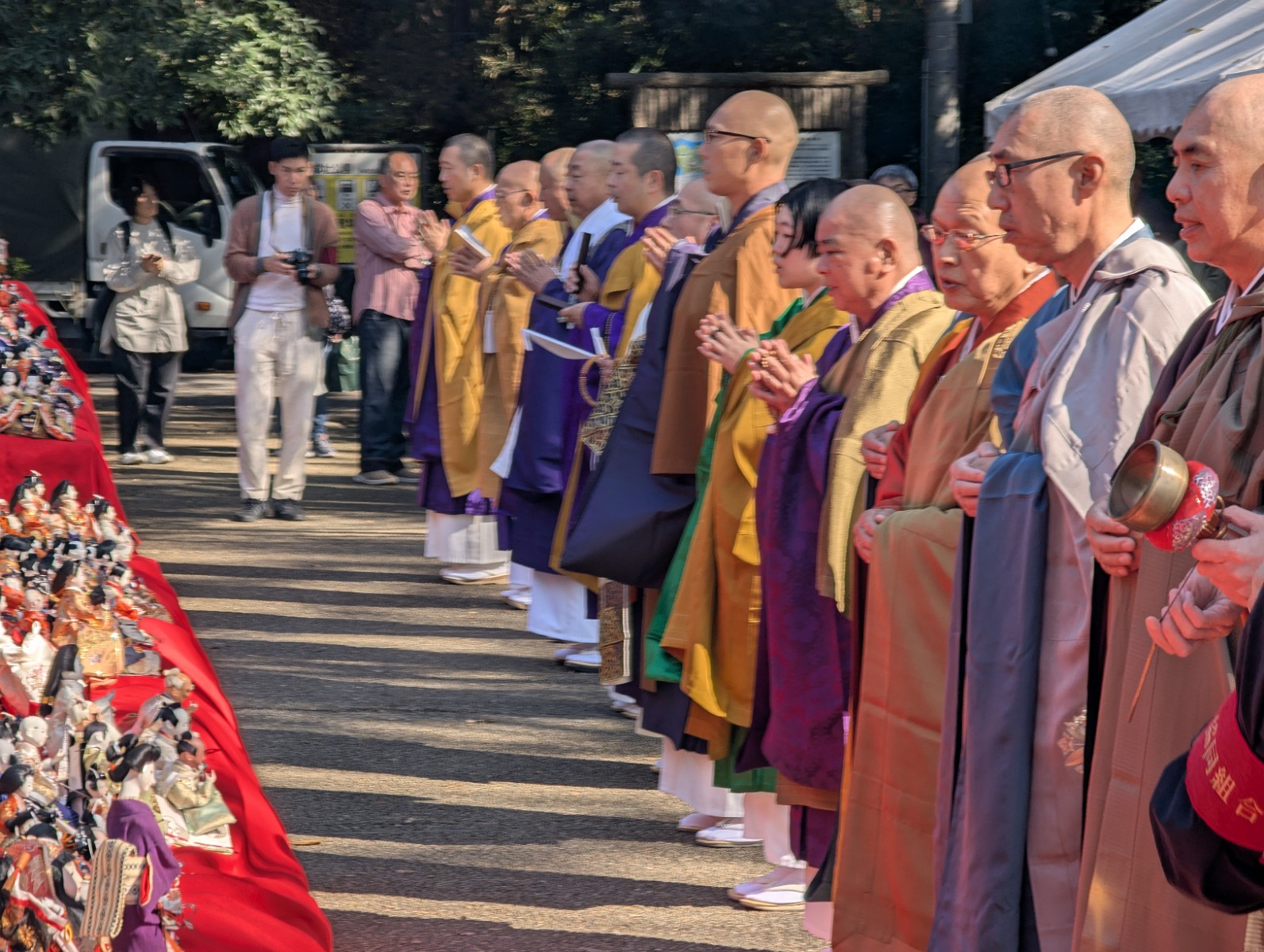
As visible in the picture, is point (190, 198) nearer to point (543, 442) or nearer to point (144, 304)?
point (144, 304)

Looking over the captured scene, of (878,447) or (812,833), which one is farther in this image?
(812,833)

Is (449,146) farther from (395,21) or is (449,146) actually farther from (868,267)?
(395,21)

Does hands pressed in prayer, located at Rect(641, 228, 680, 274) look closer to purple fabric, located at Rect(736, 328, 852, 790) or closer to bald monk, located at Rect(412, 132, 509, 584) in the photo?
purple fabric, located at Rect(736, 328, 852, 790)

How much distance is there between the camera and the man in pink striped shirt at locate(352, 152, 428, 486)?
966cm

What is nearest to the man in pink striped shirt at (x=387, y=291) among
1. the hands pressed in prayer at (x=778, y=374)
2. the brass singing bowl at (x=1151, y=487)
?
the hands pressed in prayer at (x=778, y=374)

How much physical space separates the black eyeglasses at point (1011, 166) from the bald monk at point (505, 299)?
4785mm

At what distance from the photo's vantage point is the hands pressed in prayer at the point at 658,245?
5008 mm

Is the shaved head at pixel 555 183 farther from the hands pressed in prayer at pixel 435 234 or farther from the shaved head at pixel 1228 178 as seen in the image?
the shaved head at pixel 1228 178

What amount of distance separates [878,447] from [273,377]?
614 centimetres

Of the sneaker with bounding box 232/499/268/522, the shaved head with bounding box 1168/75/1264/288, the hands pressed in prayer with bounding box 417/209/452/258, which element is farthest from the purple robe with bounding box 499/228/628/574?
the shaved head with bounding box 1168/75/1264/288

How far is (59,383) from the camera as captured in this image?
5598mm

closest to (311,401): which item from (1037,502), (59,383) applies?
(59,383)

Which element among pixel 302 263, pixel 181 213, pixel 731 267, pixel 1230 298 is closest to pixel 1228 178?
pixel 1230 298

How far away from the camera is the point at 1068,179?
2.81m
